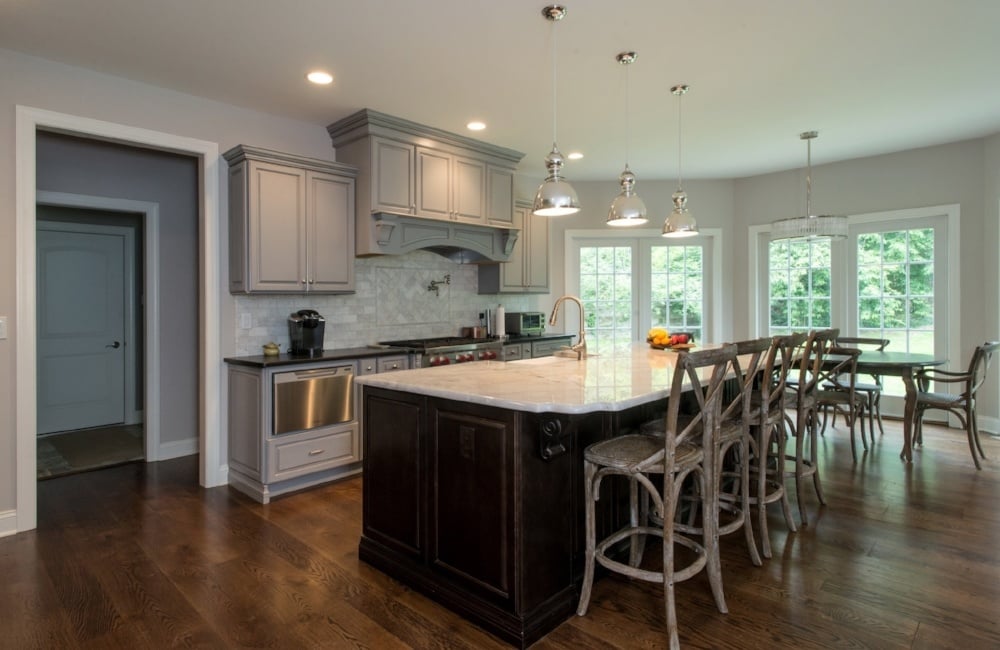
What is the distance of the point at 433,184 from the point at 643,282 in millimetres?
3172

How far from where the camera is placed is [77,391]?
5598 mm

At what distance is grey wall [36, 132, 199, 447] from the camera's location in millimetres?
4336

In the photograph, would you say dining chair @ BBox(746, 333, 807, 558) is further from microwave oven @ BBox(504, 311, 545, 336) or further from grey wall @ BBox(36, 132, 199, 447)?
grey wall @ BBox(36, 132, 199, 447)

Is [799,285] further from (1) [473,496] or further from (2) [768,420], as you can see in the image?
(1) [473,496]

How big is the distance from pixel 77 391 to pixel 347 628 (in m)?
4.98

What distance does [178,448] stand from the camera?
15.4 feet

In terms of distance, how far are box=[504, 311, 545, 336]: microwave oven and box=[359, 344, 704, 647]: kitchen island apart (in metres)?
3.03

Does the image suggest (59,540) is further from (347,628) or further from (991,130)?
(991,130)

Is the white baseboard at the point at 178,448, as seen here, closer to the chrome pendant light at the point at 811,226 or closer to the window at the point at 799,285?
the chrome pendant light at the point at 811,226

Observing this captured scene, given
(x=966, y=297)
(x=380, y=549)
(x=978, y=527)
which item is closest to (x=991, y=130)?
(x=966, y=297)

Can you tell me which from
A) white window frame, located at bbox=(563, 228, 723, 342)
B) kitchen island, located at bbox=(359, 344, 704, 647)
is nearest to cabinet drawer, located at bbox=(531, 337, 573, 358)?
white window frame, located at bbox=(563, 228, 723, 342)

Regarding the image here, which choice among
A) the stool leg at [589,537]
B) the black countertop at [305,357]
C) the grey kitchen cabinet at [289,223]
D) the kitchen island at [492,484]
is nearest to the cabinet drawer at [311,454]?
the black countertop at [305,357]

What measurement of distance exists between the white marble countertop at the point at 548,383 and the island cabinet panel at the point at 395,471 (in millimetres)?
112

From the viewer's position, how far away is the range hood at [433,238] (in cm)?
430
